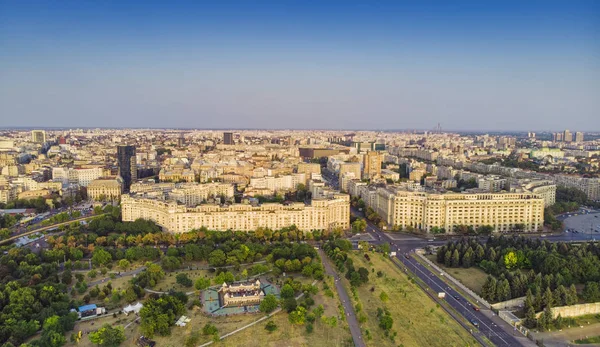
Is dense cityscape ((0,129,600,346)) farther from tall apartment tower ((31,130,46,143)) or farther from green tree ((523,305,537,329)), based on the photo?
tall apartment tower ((31,130,46,143))

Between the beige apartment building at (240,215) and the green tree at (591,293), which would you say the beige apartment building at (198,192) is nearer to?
the beige apartment building at (240,215)

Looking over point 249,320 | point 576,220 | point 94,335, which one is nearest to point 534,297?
point 249,320

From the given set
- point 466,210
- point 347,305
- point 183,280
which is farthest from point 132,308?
point 466,210

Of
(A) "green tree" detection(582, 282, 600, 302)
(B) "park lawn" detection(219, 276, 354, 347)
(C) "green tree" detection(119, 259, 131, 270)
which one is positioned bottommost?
(B) "park lawn" detection(219, 276, 354, 347)

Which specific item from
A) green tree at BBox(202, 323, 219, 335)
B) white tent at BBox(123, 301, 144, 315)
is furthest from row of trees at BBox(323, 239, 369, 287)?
white tent at BBox(123, 301, 144, 315)

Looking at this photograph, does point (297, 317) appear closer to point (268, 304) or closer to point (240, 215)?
point (268, 304)

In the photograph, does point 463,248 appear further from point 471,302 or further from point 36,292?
point 36,292

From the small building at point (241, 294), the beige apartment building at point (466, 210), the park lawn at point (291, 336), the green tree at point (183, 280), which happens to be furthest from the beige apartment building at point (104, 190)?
the park lawn at point (291, 336)
